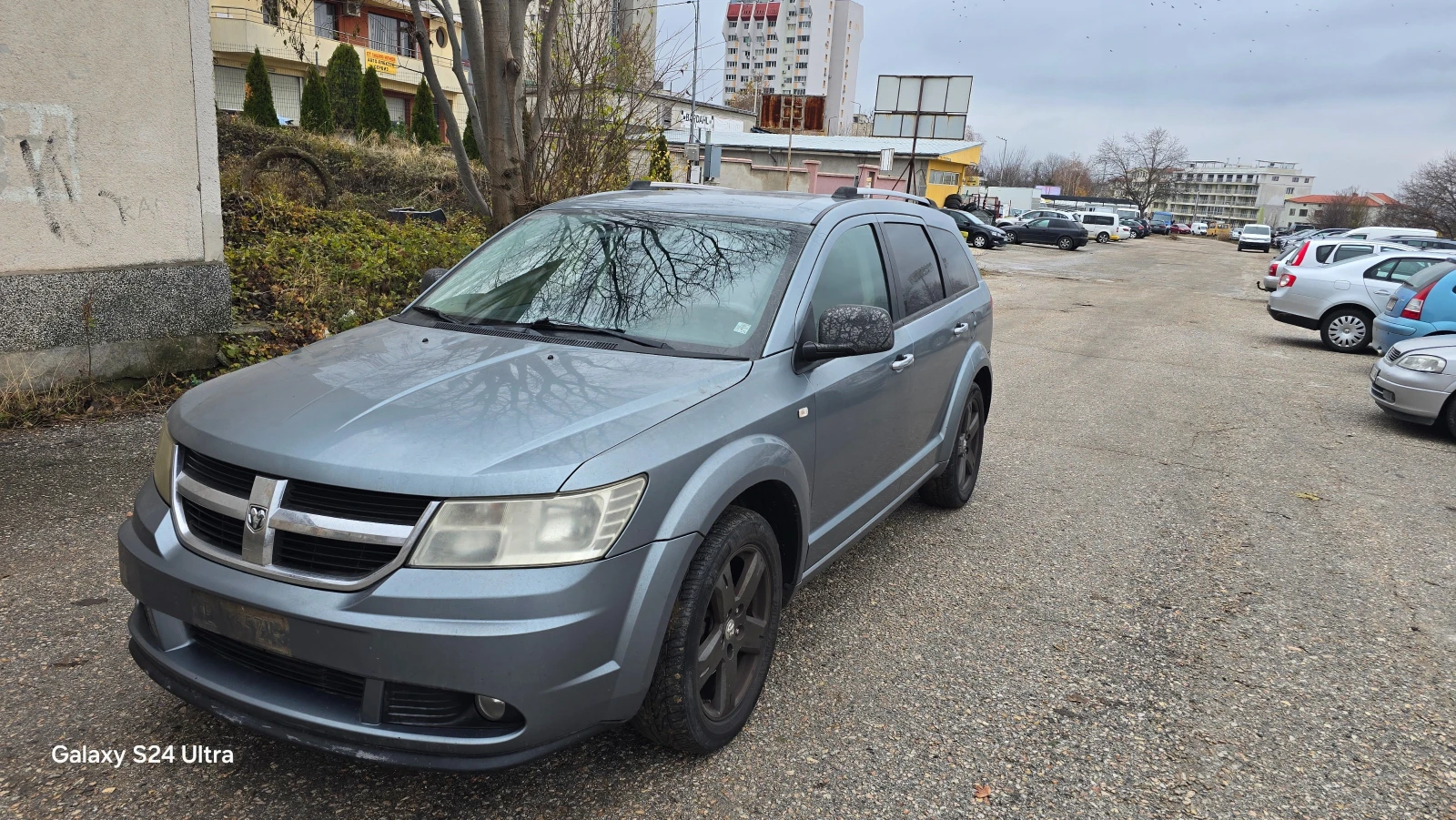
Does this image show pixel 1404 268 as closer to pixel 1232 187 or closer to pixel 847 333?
pixel 847 333

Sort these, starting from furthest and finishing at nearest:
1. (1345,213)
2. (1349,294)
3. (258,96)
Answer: (1345,213), (258,96), (1349,294)

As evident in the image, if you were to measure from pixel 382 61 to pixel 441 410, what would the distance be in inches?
1749

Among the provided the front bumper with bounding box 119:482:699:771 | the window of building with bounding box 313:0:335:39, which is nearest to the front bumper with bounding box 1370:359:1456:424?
the front bumper with bounding box 119:482:699:771

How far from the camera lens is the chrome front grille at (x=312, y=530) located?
7.66ft

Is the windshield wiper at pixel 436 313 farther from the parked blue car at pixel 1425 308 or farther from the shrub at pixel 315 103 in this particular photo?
the shrub at pixel 315 103

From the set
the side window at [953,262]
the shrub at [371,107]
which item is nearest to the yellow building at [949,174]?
the shrub at [371,107]

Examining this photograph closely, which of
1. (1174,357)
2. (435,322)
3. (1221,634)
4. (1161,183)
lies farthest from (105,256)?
(1161,183)

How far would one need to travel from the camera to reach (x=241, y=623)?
2402mm

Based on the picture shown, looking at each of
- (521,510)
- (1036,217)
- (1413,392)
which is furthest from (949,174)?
(521,510)

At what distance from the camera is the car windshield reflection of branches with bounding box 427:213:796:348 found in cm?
341

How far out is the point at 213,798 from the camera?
264cm

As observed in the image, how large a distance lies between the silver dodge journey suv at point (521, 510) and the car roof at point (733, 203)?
0.70ft

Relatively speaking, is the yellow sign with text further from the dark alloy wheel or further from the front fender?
the front fender

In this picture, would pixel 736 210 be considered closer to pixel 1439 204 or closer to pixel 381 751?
pixel 381 751
